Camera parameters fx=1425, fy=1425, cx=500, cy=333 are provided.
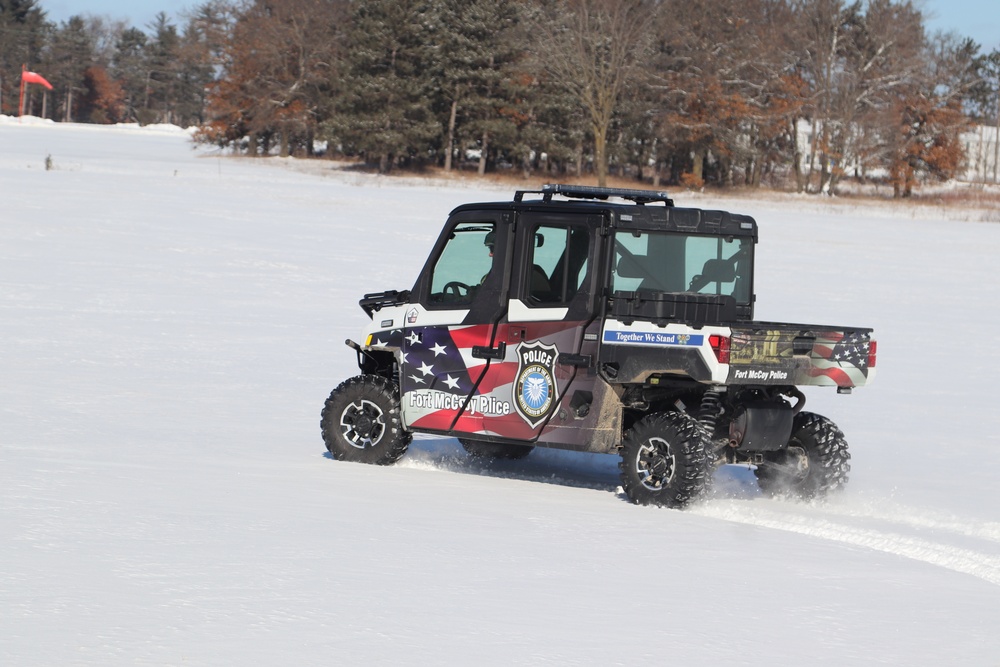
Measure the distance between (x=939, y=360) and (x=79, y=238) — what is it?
1760 cm

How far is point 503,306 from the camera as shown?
32.5 ft

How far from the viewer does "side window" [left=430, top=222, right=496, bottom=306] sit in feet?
33.0

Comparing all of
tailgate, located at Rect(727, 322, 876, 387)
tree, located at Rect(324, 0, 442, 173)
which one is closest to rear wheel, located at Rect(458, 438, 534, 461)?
tailgate, located at Rect(727, 322, 876, 387)

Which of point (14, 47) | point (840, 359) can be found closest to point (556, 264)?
point (840, 359)

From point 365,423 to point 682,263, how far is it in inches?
108

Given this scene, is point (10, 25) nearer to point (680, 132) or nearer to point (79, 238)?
point (680, 132)

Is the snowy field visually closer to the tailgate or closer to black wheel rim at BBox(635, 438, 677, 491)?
black wheel rim at BBox(635, 438, 677, 491)

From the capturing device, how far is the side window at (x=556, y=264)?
9617mm

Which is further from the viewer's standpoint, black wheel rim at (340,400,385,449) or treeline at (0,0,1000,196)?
treeline at (0,0,1000,196)

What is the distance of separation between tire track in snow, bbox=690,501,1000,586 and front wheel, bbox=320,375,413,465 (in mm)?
2540

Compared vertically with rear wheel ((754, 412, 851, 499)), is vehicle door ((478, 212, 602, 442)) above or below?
above

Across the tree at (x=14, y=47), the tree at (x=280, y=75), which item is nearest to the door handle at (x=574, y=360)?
the tree at (x=280, y=75)

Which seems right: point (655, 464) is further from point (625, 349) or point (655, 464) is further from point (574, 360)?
point (574, 360)

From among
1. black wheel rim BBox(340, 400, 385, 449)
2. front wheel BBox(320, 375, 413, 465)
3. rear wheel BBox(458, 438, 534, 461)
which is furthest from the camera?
rear wheel BBox(458, 438, 534, 461)
